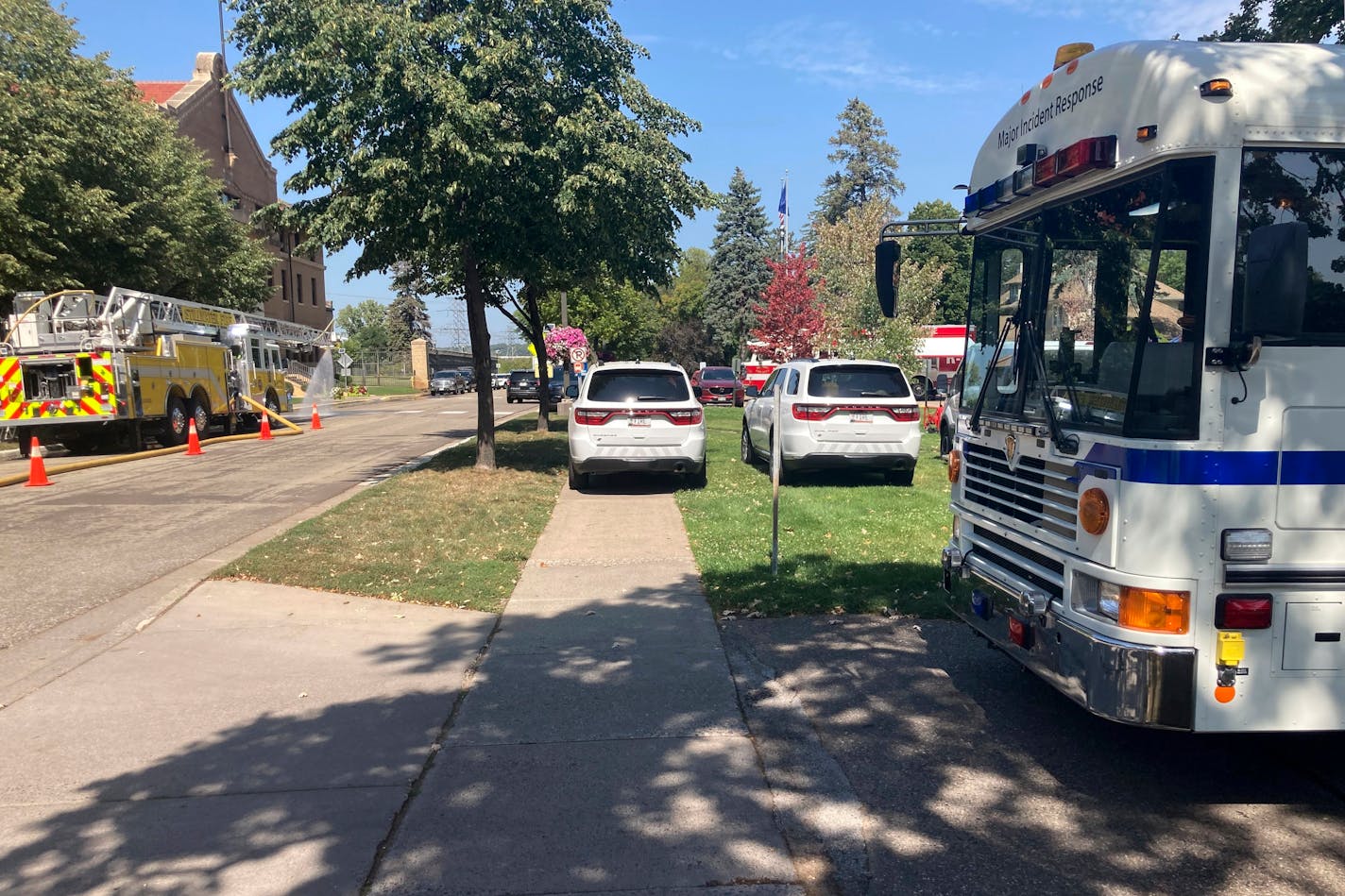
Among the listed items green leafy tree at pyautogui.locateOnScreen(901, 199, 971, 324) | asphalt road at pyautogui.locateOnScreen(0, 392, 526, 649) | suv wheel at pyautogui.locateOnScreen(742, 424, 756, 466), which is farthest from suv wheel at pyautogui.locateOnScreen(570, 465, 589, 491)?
green leafy tree at pyautogui.locateOnScreen(901, 199, 971, 324)

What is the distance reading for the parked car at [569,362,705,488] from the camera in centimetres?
1187

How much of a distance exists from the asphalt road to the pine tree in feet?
146

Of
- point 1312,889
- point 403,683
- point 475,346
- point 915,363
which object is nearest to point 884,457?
point 475,346

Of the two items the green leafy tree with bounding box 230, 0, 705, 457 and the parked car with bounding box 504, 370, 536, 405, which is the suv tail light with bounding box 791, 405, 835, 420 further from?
the parked car with bounding box 504, 370, 536, 405

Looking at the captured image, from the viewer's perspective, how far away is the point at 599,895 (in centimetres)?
325

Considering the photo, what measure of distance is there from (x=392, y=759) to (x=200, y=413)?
20.4 m

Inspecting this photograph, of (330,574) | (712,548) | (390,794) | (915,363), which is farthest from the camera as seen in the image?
(915,363)

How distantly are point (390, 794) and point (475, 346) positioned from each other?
1127 cm

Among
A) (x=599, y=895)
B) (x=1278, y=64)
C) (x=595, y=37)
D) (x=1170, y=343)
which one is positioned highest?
(x=595, y=37)

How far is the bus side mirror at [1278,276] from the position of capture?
128 inches

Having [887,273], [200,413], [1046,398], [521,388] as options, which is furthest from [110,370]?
[521,388]

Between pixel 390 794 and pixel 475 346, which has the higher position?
Result: pixel 475 346

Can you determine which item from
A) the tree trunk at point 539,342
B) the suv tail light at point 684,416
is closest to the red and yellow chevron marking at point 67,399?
the tree trunk at point 539,342

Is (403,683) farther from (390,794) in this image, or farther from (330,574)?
(330,574)
